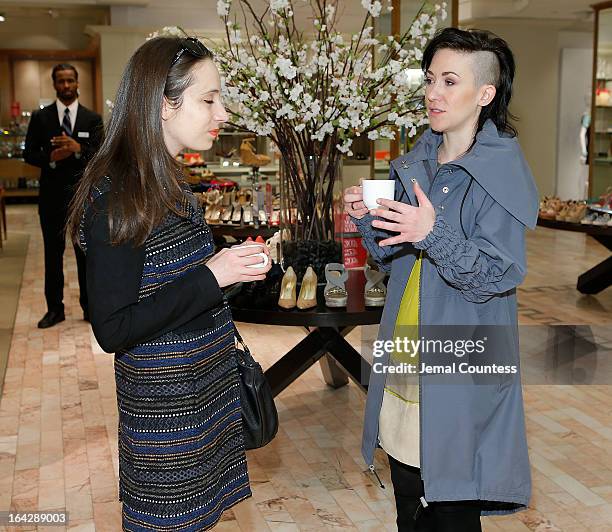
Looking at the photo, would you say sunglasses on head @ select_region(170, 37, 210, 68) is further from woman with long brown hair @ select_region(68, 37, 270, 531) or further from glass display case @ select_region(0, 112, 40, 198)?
glass display case @ select_region(0, 112, 40, 198)

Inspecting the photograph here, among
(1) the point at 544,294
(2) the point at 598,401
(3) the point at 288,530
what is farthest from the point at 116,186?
(1) the point at 544,294

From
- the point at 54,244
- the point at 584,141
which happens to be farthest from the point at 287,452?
the point at 584,141

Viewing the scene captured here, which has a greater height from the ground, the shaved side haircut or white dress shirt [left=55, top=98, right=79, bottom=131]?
white dress shirt [left=55, top=98, right=79, bottom=131]

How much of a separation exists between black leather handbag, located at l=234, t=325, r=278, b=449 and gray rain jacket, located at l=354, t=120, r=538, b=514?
381 millimetres

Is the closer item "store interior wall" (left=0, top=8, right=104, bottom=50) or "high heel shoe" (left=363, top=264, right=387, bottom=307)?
"high heel shoe" (left=363, top=264, right=387, bottom=307)

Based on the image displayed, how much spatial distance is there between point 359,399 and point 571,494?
145 centimetres

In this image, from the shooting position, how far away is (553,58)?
45.4 feet

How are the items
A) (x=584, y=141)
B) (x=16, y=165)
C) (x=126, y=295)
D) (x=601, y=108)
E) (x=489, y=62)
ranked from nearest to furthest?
(x=126, y=295), (x=489, y=62), (x=601, y=108), (x=584, y=141), (x=16, y=165)

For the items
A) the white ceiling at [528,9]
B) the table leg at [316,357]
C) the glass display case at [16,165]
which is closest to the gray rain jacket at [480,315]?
the table leg at [316,357]

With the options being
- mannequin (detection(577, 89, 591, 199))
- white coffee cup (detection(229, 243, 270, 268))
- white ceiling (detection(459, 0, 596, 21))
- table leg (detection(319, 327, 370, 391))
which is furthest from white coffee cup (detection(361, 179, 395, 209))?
mannequin (detection(577, 89, 591, 199))

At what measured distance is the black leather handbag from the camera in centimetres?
201

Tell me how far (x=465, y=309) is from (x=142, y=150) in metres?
0.86

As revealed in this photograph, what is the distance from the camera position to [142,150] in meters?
1.74

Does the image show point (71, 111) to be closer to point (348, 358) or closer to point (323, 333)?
point (323, 333)
